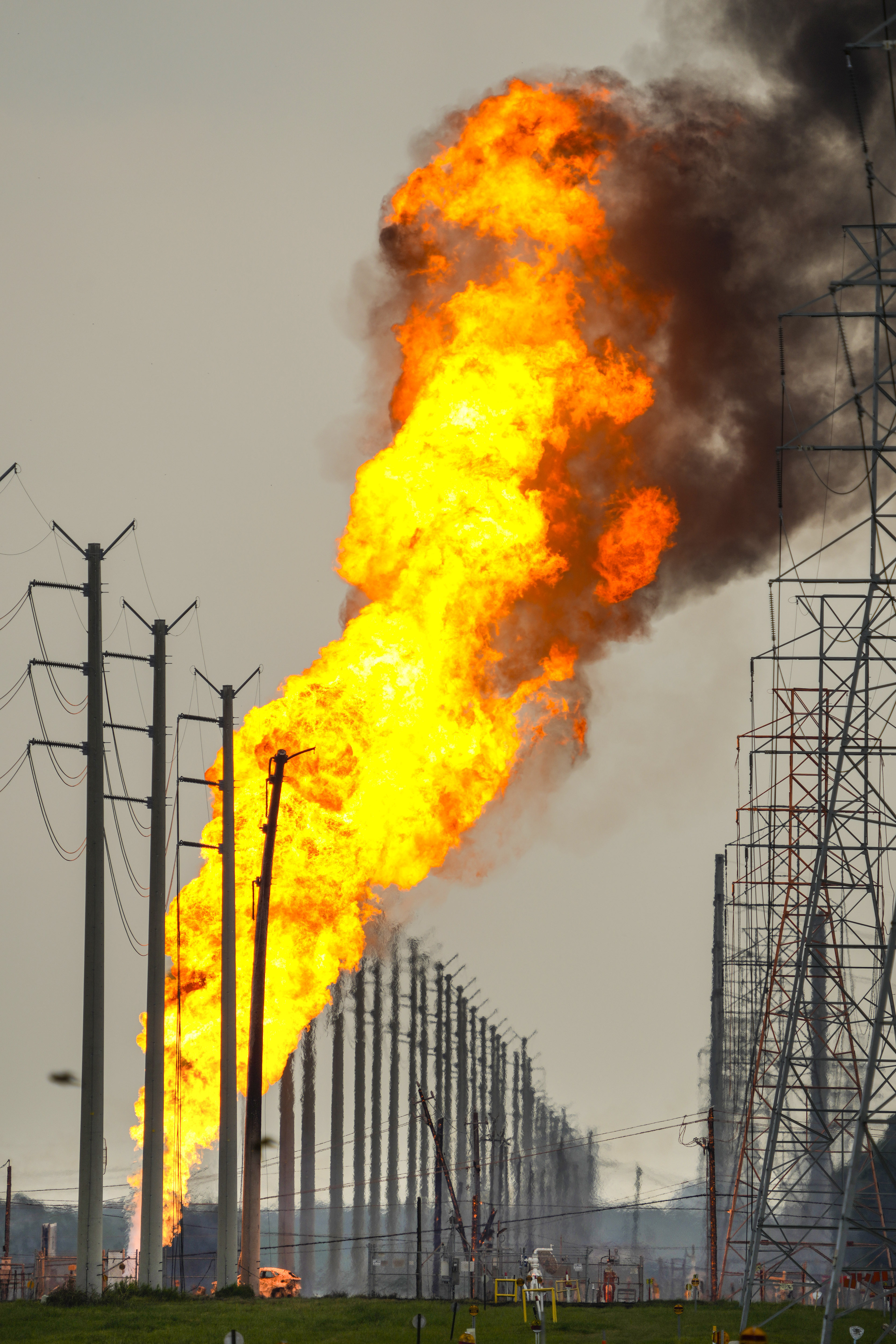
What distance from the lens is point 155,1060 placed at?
41.1 meters

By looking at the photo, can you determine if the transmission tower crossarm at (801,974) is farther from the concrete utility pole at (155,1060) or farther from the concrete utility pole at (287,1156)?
the concrete utility pole at (287,1156)

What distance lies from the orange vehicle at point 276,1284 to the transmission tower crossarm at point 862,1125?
1119 inches

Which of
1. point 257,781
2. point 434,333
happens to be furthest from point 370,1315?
point 434,333

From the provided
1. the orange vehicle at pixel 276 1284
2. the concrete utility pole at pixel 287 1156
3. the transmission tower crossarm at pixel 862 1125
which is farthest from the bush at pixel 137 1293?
the concrete utility pole at pixel 287 1156

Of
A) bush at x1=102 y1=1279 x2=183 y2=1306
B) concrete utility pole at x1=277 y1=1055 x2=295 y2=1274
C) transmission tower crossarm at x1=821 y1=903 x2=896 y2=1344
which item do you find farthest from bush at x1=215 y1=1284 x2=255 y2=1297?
concrete utility pole at x1=277 y1=1055 x2=295 y2=1274

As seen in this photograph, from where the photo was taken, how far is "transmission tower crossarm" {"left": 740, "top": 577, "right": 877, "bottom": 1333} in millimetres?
31234

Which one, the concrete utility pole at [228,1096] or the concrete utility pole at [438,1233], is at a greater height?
the concrete utility pole at [228,1096]

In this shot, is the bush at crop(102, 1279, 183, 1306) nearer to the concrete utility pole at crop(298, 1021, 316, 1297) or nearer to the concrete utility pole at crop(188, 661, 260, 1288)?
the concrete utility pole at crop(188, 661, 260, 1288)

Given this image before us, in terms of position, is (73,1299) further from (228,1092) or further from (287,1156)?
(287,1156)

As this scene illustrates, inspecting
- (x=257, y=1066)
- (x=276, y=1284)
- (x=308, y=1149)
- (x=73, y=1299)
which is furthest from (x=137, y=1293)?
(x=308, y=1149)

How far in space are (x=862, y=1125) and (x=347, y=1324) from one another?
1725 centimetres

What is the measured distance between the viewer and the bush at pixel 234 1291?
42.6 metres

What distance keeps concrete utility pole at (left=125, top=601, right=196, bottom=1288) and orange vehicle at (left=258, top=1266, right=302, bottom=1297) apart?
1073 cm

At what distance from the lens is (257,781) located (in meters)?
53.6
